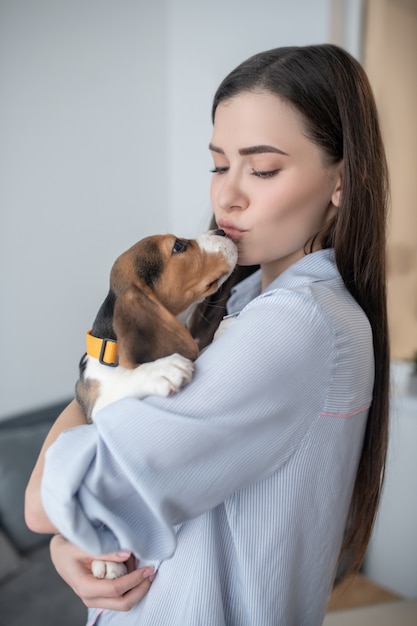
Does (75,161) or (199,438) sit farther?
(75,161)

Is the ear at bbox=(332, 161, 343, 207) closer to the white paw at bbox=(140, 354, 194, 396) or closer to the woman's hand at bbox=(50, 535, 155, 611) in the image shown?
the white paw at bbox=(140, 354, 194, 396)

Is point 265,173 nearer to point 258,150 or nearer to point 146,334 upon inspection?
point 258,150

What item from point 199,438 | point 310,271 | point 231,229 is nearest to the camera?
point 199,438

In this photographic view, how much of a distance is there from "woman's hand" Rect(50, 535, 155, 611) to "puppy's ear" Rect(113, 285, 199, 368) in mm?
331

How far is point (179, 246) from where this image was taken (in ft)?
4.12

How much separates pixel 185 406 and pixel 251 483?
19cm

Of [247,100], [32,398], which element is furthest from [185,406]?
[32,398]

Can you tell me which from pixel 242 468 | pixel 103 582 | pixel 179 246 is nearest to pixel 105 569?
pixel 103 582

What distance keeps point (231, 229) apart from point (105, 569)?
2.18 feet

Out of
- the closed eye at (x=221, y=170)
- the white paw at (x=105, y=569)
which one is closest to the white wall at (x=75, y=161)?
the closed eye at (x=221, y=170)

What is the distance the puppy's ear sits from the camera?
989 millimetres

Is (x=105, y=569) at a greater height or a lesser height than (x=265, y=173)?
lesser

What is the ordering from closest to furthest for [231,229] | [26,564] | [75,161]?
1. [231,229]
2. [75,161]
3. [26,564]

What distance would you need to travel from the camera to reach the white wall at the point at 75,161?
4.77 ft
